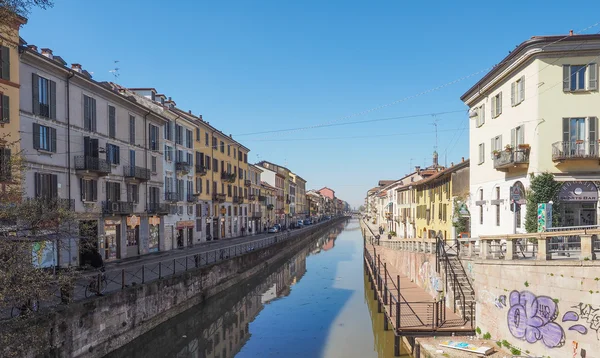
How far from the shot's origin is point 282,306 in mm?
25281

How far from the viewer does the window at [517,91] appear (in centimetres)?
1962

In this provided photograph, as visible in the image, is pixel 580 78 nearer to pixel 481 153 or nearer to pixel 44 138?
pixel 481 153

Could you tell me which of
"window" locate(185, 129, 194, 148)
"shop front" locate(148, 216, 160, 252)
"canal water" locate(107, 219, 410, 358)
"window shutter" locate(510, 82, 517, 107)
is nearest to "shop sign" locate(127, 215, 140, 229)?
"shop front" locate(148, 216, 160, 252)

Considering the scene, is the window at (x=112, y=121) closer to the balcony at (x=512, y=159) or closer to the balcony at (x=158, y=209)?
the balcony at (x=158, y=209)

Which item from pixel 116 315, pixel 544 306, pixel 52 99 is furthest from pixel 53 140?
pixel 544 306

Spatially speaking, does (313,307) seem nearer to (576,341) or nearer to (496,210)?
(496,210)

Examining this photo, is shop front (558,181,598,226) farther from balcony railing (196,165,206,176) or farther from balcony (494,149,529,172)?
balcony railing (196,165,206,176)

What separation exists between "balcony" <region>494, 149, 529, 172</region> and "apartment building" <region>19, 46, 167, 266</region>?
65.4 feet

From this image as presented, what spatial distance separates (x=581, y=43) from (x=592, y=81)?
5.97 feet

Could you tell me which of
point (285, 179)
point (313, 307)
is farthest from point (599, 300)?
point (285, 179)

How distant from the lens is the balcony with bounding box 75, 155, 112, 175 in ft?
77.1

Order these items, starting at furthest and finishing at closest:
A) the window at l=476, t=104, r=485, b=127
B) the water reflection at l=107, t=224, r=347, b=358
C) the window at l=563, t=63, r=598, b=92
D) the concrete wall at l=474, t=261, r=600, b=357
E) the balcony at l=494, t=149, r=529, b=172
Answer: the window at l=476, t=104, r=485, b=127 → the balcony at l=494, t=149, r=529, b=172 → the window at l=563, t=63, r=598, b=92 → the water reflection at l=107, t=224, r=347, b=358 → the concrete wall at l=474, t=261, r=600, b=357

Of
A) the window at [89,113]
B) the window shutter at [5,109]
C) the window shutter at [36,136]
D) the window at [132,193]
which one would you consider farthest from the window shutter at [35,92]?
the window at [132,193]

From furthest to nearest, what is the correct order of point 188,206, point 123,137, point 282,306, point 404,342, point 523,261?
point 188,206
point 123,137
point 282,306
point 404,342
point 523,261
